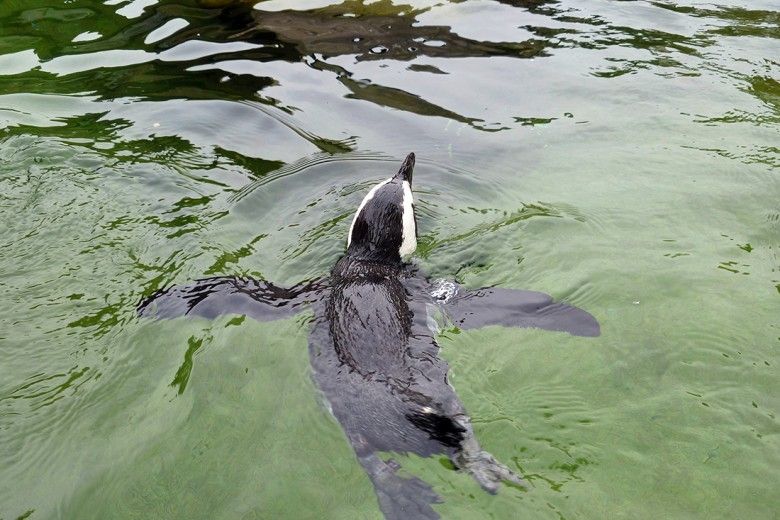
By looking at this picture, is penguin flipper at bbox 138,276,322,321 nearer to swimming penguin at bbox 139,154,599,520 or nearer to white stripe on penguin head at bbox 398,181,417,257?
swimming penguin at bbox 139,154,599,520

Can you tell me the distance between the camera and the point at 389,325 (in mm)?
3516

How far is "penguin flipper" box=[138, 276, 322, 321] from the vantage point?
399 centimetres

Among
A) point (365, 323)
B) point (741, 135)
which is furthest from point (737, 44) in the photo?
point (365, 323)

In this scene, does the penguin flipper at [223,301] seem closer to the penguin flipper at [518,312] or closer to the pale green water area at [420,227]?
the pale green water area at [420,227]

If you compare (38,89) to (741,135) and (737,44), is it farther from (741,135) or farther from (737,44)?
(737,44)

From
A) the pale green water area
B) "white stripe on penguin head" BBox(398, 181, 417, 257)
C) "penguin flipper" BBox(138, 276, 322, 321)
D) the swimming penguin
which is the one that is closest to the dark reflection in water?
the pale green water area

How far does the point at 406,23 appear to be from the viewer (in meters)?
8.49

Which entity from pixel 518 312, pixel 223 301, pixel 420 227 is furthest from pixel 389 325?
pixel 420 227

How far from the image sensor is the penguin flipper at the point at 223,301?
3994mm

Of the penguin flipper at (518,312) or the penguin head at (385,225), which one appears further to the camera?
the penguin head at (385,225)

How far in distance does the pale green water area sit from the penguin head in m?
0.24

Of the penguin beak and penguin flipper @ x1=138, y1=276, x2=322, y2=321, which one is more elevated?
the penguin beak

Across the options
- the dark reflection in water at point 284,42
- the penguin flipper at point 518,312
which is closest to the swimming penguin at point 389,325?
the penguin flipper at point 518,312

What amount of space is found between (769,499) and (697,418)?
48cm
